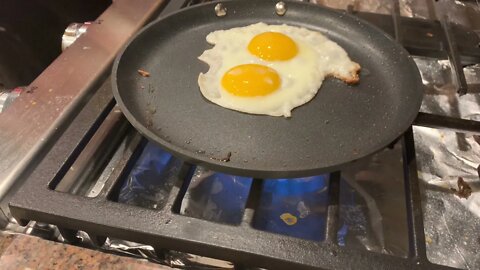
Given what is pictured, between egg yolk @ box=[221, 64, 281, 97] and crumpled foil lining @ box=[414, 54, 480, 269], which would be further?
egg yolk @ box=[221, 64, 281, 97]

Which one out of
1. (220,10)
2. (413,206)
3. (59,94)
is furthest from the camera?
(220,10)

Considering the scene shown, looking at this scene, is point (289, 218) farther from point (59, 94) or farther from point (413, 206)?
point (59, 94)

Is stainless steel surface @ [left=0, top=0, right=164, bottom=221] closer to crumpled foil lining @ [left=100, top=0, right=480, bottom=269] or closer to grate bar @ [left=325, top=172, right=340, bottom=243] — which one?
crumpled foil lining @ [left=100, top=0, right=480, bottom=269]

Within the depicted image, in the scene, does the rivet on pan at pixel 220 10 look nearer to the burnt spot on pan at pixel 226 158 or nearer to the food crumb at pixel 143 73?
the food crumb at pixel 143 73

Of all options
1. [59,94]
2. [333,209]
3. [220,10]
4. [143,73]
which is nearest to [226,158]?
[333,209]

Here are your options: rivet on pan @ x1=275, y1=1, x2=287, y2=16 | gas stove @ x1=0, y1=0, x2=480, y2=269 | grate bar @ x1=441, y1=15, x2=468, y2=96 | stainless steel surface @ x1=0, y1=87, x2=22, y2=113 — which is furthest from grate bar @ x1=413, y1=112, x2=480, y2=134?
stainless steel surface @ x1=0, y1=87, x2=22, y2=113

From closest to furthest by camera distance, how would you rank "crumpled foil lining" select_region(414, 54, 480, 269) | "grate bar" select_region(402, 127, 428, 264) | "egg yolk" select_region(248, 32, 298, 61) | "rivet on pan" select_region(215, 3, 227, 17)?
1. "grate bar" select_region(402, 127, 428, 264)
2. "crumpled foil lining" select_region(414, 54, 480, 269)
3. "egg yolk" select_region(248, 32, 298, 61)
4. "rivet on pan" select_region(215, 3, 227, 17)

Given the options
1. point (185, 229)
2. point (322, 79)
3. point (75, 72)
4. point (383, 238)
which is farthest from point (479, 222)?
point (75, 72)
